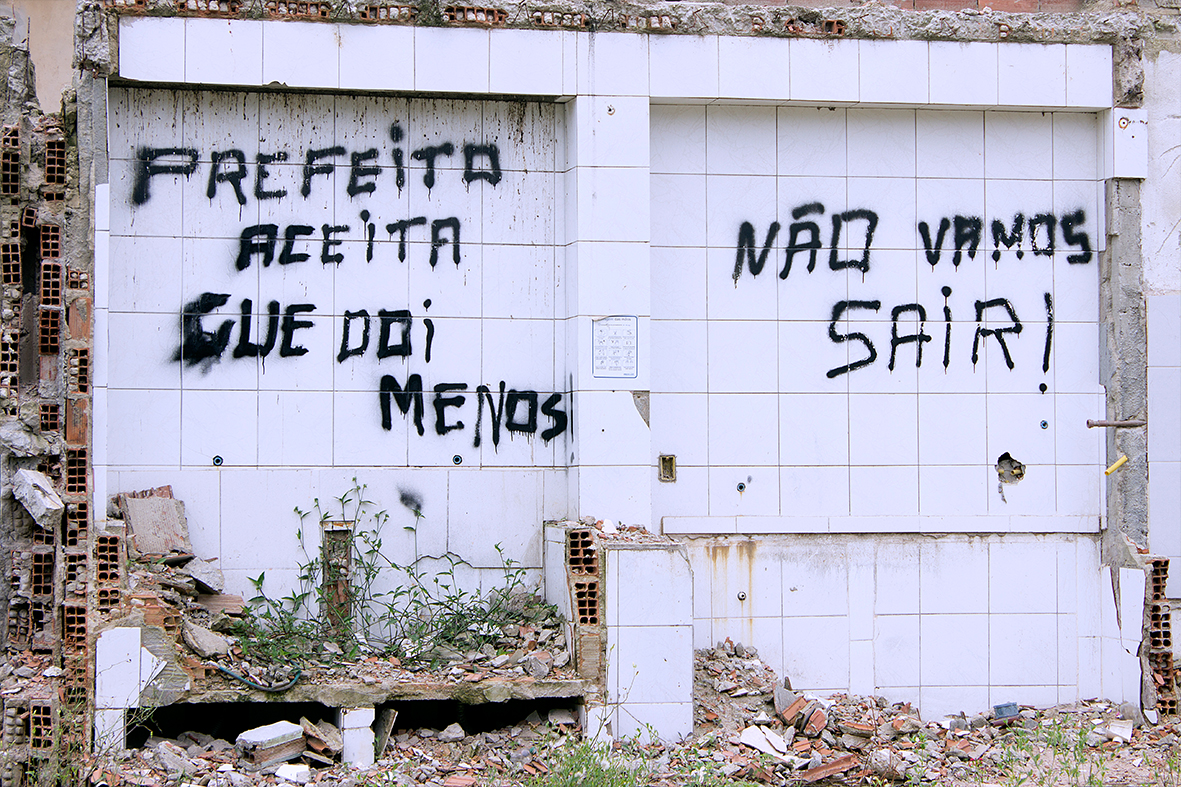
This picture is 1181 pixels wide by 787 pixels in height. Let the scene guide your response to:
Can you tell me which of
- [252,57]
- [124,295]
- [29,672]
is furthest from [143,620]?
[252,57]

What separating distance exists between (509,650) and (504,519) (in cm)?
80

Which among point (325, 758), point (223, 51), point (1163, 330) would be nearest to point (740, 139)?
point (1163, 330)

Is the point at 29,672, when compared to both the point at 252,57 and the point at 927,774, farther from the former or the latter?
the point at 927,774

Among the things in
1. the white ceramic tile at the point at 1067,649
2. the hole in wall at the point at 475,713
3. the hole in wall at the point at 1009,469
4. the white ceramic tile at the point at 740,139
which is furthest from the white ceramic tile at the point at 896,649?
the white ceramic tile at the point at 740,139

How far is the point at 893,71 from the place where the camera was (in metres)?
6.79

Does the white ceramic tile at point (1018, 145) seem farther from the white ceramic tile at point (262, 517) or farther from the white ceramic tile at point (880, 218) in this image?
the white ceramic tile at point (262, 517)

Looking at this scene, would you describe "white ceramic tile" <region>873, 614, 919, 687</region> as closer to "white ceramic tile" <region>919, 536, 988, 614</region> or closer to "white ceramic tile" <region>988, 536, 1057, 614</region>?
"white ceramic tile" <region>919, 536, 988, 614</region>

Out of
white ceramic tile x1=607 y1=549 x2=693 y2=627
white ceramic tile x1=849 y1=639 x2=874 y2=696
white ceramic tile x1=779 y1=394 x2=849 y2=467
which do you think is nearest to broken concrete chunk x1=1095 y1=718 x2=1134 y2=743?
white ceramic tile x1=849 y1=639 x2=874 y2=696

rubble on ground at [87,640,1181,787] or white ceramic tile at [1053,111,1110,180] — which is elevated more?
white ceramic tile at [1053,111,1110,180]

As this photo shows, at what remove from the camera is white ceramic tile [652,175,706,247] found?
22.3ft

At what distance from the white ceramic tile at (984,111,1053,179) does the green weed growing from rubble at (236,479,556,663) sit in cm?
396

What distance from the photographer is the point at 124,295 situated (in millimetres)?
6320

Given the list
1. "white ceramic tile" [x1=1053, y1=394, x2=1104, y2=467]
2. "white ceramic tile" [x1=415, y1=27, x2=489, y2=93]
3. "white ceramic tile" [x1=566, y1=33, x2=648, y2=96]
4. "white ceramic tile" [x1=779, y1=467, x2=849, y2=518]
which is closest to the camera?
"white ceramic tile" [x1=415, y1=27, x2=489, y2=93]

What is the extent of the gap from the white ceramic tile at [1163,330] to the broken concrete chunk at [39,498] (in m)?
6.49
